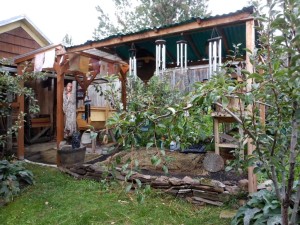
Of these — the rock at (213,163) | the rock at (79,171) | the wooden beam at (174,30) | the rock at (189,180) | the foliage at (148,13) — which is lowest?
the rock at (79,171)

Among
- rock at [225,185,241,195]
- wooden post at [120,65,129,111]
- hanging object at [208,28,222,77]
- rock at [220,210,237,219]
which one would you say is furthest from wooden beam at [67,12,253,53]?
rock at [220,210,237,219]

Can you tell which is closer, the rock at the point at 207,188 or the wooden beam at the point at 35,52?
the rock at the point at 207,188

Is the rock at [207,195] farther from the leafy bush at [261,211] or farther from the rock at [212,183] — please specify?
the leafy bush at [261,211]

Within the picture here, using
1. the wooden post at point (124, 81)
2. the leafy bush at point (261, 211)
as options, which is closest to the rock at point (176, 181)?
the leafy bush at point (261, 211)

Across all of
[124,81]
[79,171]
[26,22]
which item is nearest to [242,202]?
[79,171]

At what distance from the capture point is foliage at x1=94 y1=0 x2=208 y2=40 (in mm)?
15594

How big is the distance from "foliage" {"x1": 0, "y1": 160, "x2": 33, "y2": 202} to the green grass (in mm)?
144

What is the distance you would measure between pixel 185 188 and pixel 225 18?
2.71m

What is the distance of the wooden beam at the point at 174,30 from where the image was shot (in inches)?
145

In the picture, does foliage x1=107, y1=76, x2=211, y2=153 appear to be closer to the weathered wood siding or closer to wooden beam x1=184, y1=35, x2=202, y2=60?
wooden beam x1=184, y1=35, x2=202, y2=60

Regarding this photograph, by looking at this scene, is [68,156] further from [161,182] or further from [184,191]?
[184,191]

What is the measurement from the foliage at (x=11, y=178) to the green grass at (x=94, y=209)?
5.7 inches

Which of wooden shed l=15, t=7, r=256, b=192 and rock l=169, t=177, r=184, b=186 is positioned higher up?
wooden shed l=15, t=7, r=256, b=192

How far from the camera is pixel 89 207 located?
3.57m
